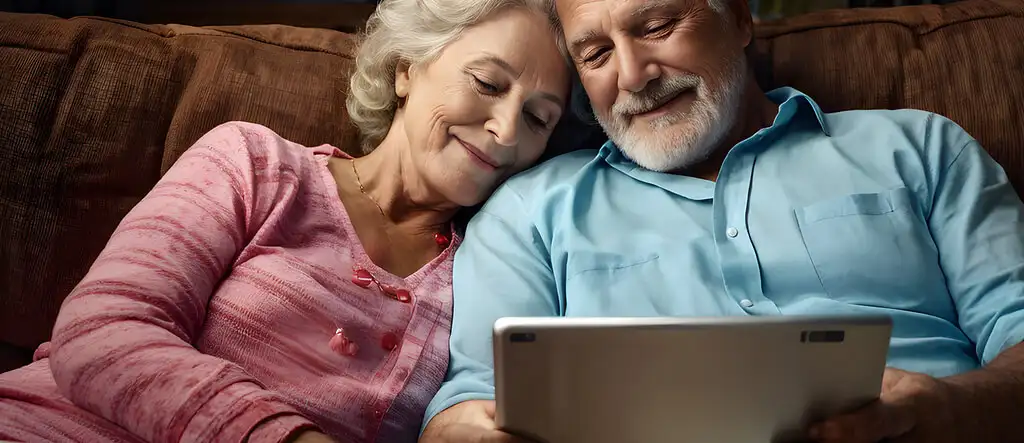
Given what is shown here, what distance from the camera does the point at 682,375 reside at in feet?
2.79

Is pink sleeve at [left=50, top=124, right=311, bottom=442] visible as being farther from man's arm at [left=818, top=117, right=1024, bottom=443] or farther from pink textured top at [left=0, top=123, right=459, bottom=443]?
man's arm at [left=818, top=117, right=1024, bottom=443]

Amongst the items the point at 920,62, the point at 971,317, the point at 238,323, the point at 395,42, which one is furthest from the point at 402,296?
the point at 920,62

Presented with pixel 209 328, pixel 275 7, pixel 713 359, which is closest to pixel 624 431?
pixel 713 359

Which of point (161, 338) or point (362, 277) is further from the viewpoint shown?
point (362, 277)

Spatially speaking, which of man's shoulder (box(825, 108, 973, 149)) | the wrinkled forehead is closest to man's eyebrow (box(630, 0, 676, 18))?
the wrinkled forehead

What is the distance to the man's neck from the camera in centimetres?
144

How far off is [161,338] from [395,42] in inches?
28.1

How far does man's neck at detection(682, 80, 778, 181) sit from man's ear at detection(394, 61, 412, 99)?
52cm

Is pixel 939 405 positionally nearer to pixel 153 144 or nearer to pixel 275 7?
pixel 153 144

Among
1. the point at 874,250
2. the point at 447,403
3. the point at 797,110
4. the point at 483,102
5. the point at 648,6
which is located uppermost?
the point at 648,6

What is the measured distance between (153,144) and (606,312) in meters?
0.85

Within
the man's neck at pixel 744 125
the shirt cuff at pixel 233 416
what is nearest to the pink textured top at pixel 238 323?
the shirt cuff at pixel 233 416

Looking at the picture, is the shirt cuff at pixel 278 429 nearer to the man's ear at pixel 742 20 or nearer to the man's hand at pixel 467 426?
the man's hand at pixel 467 426

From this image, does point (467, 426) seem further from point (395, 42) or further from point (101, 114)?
point (101, 114)
